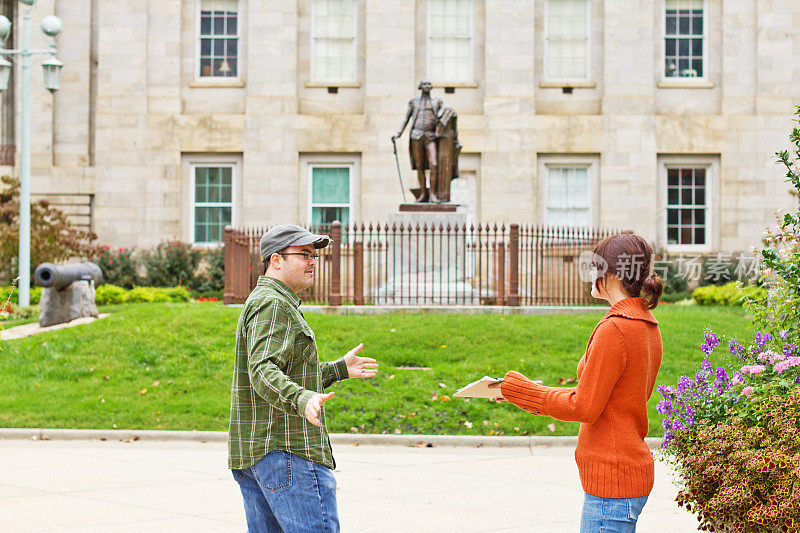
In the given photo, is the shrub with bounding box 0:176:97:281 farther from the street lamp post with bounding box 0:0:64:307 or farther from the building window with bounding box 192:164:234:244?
the building window with bounding box 192:164:234:244

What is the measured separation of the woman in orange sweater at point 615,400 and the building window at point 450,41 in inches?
973

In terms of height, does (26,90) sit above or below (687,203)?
above

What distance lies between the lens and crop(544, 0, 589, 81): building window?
1126 inches

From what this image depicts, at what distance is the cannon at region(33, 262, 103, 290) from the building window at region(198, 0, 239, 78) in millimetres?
9666

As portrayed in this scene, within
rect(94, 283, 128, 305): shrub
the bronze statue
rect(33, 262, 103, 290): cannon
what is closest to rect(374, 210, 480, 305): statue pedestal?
the bronze statue

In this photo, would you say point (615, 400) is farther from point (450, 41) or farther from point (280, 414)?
point (450, 41)

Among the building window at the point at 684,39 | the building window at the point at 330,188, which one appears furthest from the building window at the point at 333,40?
the building window at the point at 684,39

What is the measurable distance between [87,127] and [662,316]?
60.5 feet

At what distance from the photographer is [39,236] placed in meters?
25.5

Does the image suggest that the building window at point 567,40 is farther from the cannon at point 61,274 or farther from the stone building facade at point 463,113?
the cannon at point 61,274

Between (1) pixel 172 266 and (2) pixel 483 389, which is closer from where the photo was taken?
(2) pixel 483 389

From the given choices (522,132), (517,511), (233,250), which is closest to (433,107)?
(233,250)

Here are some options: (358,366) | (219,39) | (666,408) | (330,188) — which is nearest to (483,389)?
(358,366)

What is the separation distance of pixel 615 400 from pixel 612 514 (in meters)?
0.46
